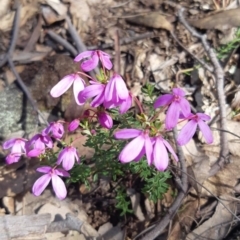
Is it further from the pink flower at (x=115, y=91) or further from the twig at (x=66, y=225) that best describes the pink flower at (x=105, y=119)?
the twig at (x=66, y=225)

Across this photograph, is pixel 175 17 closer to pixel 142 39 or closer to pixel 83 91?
pixel 142 39

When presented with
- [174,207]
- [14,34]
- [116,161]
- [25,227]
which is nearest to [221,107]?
[174,207]

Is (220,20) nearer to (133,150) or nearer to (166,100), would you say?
(166,100)

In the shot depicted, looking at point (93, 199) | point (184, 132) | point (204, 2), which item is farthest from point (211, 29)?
point (184, 132)

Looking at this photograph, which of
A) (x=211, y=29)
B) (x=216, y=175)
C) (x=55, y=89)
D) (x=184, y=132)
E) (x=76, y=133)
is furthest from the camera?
(x=211, y=29)

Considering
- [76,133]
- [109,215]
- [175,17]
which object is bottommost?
[109,215]

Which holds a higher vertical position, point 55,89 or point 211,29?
point 55,89

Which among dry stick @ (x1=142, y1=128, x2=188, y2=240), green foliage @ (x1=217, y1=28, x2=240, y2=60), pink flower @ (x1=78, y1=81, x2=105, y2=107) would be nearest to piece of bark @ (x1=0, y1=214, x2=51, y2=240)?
dry stick @ (x1=142, y1=128, x2=188, y2=240)

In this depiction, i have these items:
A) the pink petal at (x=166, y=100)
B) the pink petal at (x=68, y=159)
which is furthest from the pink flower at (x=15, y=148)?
the pink petal at (x=166, y=100)

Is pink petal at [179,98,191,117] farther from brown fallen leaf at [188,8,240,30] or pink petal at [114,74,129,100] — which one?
brown fallen leaf at [188,8,240,30]
